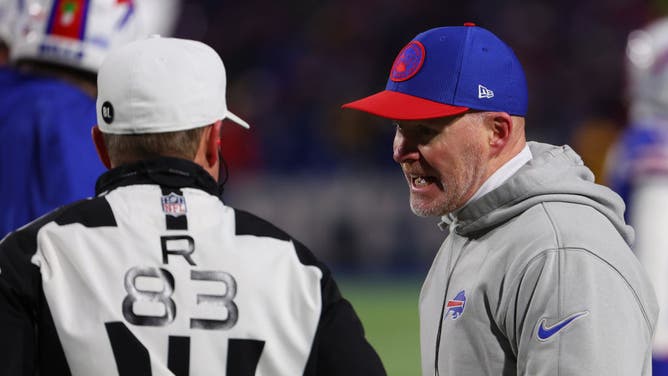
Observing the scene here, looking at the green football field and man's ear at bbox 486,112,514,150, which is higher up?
man's ear at bbox 486,112,514,150

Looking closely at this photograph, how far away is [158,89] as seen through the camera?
280 centimetres

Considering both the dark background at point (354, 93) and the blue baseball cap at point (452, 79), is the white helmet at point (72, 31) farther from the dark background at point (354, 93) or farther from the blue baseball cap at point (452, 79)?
the dark background at point (354, 93)

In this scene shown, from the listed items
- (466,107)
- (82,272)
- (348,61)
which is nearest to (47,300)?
(82,272)

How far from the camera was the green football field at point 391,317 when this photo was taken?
10.4 m

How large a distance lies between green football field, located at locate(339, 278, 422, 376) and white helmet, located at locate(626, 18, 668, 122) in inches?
157

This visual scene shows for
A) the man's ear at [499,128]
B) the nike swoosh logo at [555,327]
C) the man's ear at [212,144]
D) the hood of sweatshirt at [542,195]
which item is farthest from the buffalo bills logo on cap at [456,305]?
the man's ear at [212,144]

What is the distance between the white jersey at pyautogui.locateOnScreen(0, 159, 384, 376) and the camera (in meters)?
2.64

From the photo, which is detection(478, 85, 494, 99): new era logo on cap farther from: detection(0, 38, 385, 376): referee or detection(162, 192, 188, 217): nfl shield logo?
detection(162, 192, 188, 217): nfl shield logo

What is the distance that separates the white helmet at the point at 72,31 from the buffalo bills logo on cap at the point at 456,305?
192cm

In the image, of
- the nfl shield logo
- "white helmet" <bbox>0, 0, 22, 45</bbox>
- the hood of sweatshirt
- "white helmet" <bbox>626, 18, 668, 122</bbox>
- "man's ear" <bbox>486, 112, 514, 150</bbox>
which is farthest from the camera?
"white helmet" <bbox>626, 18, 668, 122</bbox>

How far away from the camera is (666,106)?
6121 millimetres

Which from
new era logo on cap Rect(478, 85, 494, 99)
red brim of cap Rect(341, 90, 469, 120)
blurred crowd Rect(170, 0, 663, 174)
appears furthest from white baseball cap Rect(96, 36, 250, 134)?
blurred crowd Rect(170, 0, 663, 174)

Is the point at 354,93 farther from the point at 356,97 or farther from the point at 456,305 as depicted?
the point at 456,305

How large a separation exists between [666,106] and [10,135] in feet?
11.3
